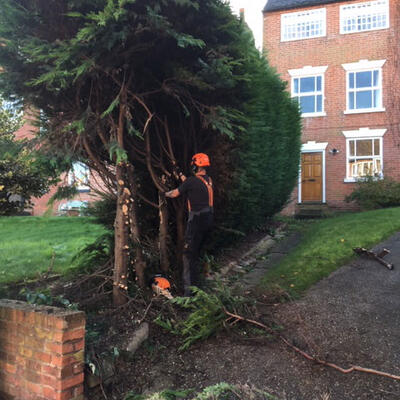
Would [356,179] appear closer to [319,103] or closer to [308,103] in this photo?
[319,103]

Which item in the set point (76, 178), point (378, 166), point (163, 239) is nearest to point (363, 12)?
point (378, 166)

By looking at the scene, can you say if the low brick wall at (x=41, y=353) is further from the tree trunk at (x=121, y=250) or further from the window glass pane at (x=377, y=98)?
the window glass pane at (x=377, y=98)

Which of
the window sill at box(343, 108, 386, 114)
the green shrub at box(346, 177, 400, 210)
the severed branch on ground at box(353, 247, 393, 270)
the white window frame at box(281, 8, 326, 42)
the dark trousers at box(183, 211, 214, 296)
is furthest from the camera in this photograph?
the white window frame at box(281, 8, 326, 42)

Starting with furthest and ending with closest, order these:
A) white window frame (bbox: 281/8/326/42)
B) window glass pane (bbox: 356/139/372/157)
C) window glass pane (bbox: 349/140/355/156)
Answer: white window frame (bbox: 281/8/326/42), window glass pane (bbox: 349/140/355/156), window glass pane (bbox: 356/139/372/157)

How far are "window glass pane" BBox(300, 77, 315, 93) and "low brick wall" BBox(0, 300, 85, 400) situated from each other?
1615 centimetres

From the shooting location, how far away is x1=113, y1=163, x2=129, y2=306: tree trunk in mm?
Answer: 4441

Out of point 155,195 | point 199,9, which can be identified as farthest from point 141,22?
point 155,195

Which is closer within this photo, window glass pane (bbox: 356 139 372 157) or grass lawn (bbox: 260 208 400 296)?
grass lawn (bbox: 260 208 400 296)

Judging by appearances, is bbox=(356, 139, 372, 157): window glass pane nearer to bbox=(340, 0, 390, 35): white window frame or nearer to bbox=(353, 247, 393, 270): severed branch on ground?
bbox=(340, 0, 390, 35): white window frame

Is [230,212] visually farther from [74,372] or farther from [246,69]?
[74,372]

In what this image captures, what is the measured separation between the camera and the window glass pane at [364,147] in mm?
16406

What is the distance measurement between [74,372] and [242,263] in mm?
4158

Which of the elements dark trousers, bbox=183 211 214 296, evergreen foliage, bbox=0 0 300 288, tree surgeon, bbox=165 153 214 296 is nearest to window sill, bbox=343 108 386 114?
evergreen foliage, bbox=0 0 300 288

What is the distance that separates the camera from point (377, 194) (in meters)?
14.1
